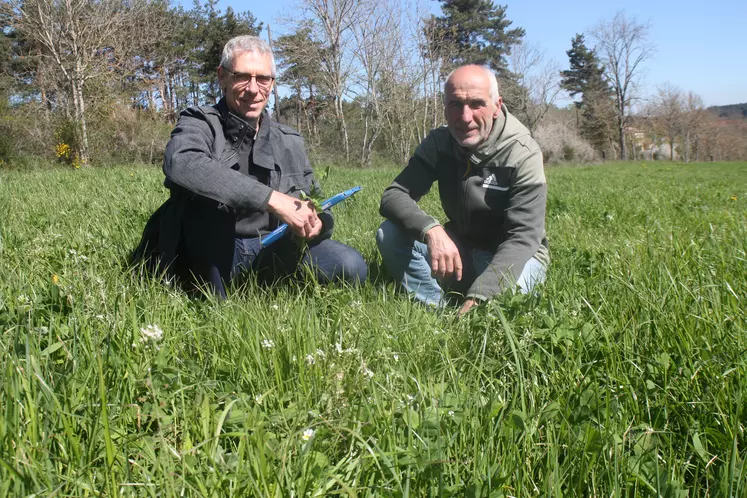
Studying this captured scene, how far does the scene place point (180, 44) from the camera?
42.5 m

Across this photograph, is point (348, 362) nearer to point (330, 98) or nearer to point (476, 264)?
point (476, 264)

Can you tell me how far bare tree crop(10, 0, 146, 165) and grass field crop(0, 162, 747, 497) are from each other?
66.6 ft

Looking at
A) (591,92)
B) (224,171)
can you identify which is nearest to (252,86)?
(224,171)

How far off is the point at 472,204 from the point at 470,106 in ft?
1.96

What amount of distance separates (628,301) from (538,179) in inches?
42.1

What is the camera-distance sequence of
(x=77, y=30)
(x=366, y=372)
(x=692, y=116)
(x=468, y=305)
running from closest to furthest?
(x=366, y=372)
(x=468, y=305)
(x=77, y=30)
(x=692, y=116)

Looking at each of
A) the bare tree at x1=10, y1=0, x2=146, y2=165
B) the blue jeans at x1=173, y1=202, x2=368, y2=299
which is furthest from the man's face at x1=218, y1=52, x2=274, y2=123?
the bare tree at x1=10, y1=0, x2=146, y2=165

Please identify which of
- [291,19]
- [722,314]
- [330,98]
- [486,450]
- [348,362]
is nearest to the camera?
[486,450]

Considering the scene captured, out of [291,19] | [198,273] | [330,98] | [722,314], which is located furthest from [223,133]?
[330,98]

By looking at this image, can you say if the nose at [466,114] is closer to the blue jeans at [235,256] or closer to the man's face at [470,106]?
the man's face at [470,106]

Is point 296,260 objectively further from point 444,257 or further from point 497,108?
point 497,108

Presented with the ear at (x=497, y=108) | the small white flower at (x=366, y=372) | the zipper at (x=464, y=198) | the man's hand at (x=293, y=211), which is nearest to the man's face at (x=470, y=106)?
the ear at (x=497, y=108)

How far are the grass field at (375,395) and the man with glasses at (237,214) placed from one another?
1.37 ft

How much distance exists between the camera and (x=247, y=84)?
10.1ft
